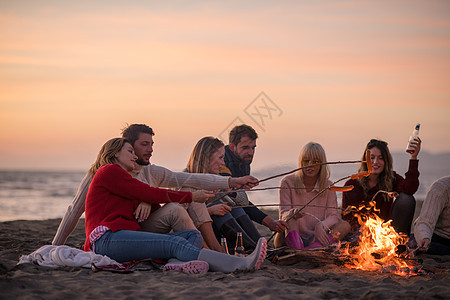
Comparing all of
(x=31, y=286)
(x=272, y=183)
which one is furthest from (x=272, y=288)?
(x=272, y=183)

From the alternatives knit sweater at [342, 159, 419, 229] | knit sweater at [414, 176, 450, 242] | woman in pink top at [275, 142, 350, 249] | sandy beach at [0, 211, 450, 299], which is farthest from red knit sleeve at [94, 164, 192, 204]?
knit sweater at [414, 176, 450, 242]

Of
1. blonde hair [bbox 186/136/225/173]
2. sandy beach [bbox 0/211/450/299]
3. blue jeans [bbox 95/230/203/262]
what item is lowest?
sandy beach [bbox 0/211/450/299]

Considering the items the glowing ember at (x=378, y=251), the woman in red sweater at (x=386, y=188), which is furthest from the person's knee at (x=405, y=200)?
the glowing ember at (x=378, y=251)

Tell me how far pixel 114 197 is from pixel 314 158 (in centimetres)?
239

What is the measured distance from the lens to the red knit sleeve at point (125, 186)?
4.48 m

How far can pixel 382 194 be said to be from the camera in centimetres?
600

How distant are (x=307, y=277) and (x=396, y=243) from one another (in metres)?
1.22

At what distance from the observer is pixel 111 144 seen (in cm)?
481

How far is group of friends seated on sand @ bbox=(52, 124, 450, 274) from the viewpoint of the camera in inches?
174

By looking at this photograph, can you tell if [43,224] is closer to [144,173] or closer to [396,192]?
[144,173]

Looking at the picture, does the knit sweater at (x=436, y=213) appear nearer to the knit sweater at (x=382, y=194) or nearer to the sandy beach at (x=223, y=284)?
the knit sweater at (x=382, y=194)

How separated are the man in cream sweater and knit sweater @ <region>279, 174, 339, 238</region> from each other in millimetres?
801

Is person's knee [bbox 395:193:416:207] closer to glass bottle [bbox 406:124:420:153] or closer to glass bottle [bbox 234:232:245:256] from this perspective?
glass bottle [bbox 406:124:420:153]

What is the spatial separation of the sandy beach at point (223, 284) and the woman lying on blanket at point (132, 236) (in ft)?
0.46
